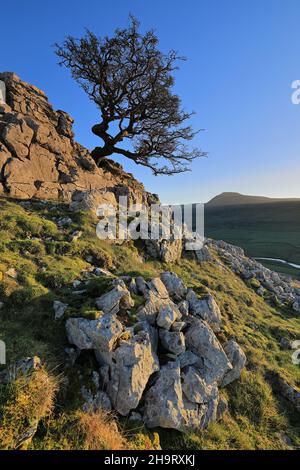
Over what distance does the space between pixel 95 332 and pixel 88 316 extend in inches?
25.6

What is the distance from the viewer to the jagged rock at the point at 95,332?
8445mm

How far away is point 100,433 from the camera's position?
668 cm

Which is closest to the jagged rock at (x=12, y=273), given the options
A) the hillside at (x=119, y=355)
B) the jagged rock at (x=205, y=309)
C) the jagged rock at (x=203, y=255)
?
the hillside at (x=119, y=355)

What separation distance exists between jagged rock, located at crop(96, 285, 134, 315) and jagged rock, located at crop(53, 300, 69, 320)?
1.18 m

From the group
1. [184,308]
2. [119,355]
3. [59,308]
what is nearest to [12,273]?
[59,308]

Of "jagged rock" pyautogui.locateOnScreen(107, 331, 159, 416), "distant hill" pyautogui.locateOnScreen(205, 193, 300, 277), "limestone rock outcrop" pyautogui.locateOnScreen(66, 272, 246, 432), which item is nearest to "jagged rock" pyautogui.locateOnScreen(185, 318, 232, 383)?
"limestone rock outcrop" pyautogui.locateOnScreen(66, 272, 246, 432)

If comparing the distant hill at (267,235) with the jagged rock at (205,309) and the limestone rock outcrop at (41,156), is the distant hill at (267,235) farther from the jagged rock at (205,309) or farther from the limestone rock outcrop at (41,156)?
the jagged rock at (205,309)

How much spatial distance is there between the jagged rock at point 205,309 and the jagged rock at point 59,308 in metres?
5.41

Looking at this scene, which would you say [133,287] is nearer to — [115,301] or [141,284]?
[141,284]

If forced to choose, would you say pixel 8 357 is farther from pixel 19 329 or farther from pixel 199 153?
pixel 199 153

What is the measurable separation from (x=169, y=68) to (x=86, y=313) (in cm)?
2890

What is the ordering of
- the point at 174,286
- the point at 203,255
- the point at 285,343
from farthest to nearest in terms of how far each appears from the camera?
the point at 203,255
the point at 285,343
the point at 174,286
